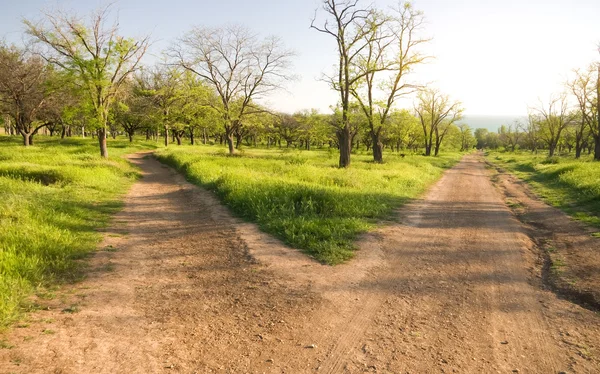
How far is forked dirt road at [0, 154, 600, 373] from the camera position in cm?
317

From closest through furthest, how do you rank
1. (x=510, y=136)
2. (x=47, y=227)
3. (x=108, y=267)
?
(x=108, y=267), (x=47, y=227), (x=510, y=136)

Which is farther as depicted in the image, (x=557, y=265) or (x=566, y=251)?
(x=566, y=251)

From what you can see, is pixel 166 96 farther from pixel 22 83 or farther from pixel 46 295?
pixel 46 295

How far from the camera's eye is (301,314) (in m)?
4.07

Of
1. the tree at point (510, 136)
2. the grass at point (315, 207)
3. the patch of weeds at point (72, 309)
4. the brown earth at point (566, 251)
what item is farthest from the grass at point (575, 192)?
the tree at point (510, 136)

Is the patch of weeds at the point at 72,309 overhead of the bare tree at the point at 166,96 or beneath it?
beneath

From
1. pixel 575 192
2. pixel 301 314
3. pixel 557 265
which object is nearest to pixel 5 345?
pixel 301 314

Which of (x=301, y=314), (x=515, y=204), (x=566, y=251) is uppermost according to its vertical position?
(x=515, y=204)

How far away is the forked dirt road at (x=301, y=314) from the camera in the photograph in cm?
317

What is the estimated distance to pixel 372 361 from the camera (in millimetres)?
3193

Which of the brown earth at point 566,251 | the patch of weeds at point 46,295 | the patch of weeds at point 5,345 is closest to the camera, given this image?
the patch of weeds at point 5,345

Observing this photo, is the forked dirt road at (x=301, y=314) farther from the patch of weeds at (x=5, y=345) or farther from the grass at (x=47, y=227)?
the grass at (x=47, y=227)

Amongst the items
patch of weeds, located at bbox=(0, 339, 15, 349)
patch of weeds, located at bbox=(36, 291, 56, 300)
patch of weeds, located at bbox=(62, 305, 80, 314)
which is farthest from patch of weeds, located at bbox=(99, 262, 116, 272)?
patch of weeds, located at bbox=(0, 339, 15, 349)

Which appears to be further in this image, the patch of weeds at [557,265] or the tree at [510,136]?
the tree at [510,136]
